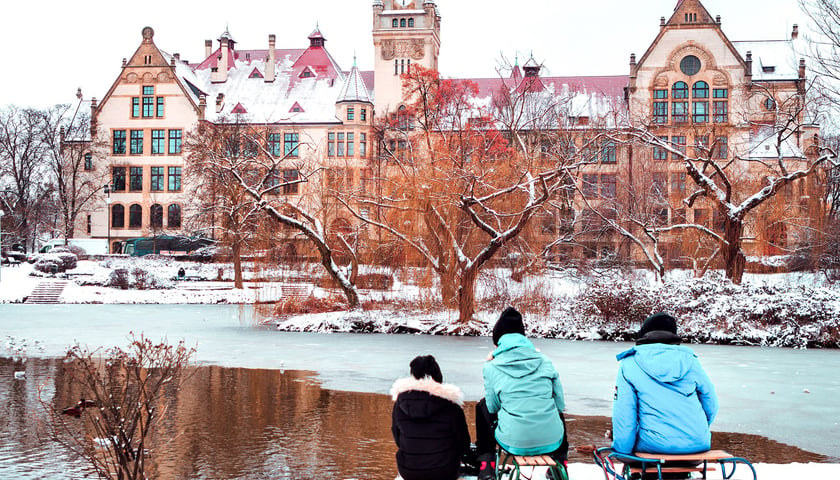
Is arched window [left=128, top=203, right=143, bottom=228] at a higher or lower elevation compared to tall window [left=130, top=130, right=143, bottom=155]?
lower

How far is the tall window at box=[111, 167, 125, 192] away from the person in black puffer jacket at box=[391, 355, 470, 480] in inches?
2532

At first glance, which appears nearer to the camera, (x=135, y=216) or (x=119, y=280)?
(x=119, y=280)

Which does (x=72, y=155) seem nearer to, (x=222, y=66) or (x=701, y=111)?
(x=222, y=66)

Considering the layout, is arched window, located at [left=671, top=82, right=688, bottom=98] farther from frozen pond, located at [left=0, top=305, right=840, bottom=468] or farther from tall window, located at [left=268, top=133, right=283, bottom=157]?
frozen pond, located at [left=0, top=305, right=840, bottom=468]

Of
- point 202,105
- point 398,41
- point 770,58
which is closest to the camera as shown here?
point 770,58

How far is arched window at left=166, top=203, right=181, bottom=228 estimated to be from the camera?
6488 cm

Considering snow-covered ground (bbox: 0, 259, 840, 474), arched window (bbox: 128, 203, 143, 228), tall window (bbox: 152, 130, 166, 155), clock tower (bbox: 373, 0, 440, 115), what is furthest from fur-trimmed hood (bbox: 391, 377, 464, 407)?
arched window (bbox: 128, 203, 143, 228)

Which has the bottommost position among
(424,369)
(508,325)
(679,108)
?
(424,369)

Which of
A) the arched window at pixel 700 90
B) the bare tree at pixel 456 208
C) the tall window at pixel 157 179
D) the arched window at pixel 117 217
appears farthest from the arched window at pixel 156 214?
the arched window at pixel 700 90

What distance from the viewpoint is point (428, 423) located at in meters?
5.64

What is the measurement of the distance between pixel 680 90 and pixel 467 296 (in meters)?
37.4

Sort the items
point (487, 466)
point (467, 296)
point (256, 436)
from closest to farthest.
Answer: point (487, 466) → point (256, 436) → point (467, 296)

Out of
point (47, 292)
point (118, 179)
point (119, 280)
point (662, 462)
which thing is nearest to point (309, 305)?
point (119, 280)

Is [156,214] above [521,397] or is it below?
above
